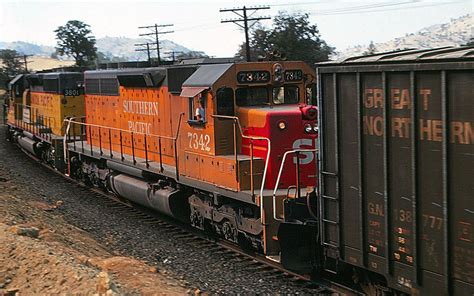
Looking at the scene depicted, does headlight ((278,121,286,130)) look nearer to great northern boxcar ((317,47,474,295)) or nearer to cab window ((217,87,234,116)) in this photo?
cab window ((217,87,234,116))

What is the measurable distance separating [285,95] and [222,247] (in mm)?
3267

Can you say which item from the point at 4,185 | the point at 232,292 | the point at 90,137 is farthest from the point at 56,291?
the point at 90,137

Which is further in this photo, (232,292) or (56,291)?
(232,292)

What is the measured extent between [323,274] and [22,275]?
459 cm

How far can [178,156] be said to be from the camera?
13.2m

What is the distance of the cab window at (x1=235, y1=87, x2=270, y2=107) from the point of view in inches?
458

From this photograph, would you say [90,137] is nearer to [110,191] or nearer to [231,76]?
[110,191]

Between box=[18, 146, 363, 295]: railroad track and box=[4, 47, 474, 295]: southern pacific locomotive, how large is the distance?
0.83ft

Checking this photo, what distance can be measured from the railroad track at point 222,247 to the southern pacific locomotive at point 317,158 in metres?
0.25

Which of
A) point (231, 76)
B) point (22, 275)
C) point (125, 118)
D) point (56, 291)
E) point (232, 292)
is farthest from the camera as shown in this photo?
point (125, 118)

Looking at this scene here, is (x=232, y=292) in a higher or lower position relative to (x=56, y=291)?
lower

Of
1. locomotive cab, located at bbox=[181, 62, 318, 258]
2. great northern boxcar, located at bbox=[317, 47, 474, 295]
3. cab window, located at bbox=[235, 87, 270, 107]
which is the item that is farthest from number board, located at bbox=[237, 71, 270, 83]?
great northern boxcar, located at bbox=[317, 47, 474, 295]

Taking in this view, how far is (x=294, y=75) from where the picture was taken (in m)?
12.0

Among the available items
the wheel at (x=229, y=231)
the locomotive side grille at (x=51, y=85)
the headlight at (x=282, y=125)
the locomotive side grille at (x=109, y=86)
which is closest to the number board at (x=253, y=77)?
the headlight at (x=282, y=125)
